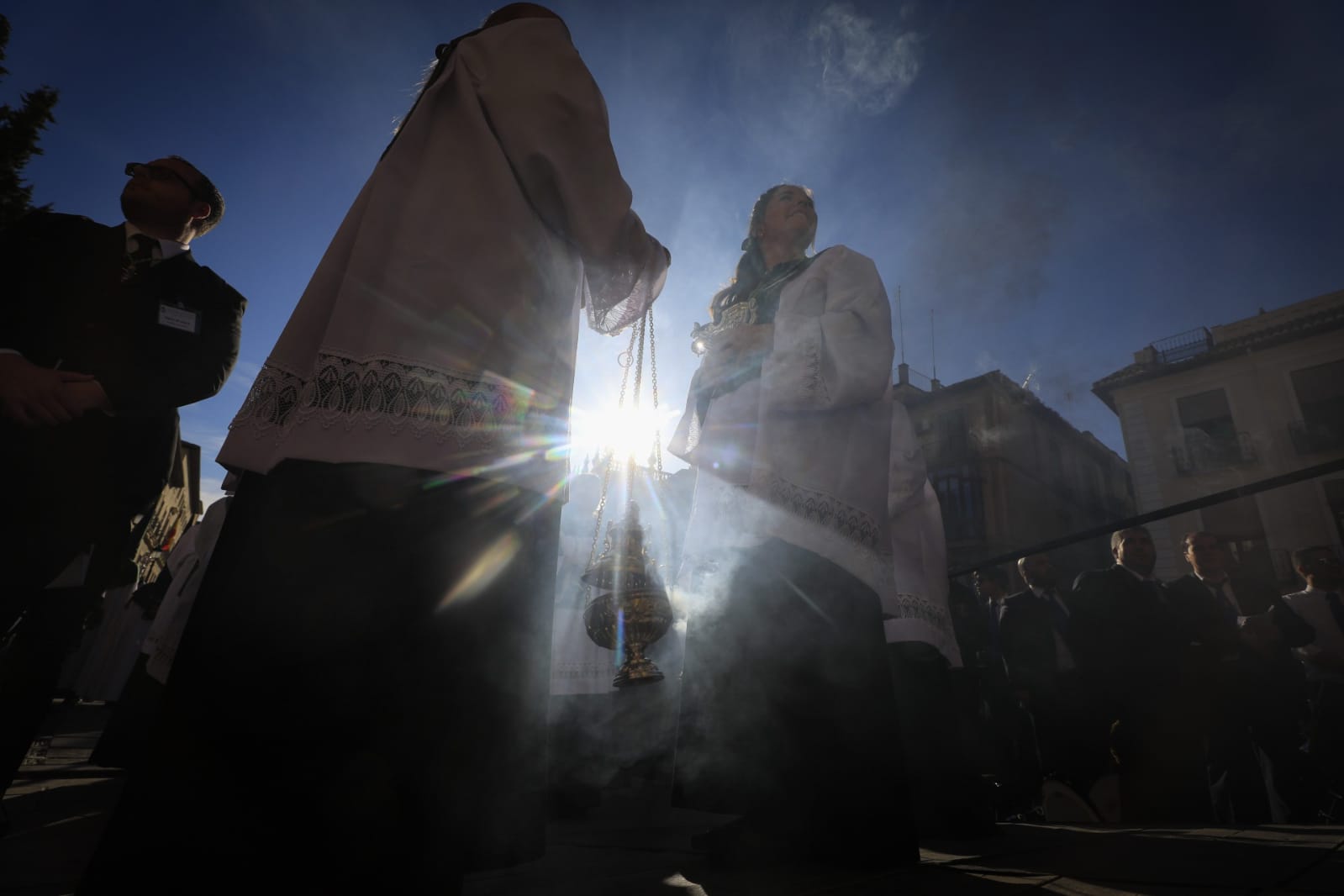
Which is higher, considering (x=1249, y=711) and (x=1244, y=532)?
(x=1244, y=532)

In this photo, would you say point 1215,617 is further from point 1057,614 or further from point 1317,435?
point 1317,435

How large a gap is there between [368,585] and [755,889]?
40.4 inches

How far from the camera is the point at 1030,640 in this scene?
14.8ft

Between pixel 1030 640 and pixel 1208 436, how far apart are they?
67.7ft

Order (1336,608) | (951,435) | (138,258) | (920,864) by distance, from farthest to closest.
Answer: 1. (951,435)
2. (1336,608)
3. (138,258)
4. (920,864)

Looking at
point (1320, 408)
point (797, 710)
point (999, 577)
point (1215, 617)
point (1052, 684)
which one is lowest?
point (797, 710)

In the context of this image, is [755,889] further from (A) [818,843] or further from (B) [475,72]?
(B) [475,72]

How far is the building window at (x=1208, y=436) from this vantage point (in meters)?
18.8

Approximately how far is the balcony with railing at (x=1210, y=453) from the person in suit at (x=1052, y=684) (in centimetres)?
1886

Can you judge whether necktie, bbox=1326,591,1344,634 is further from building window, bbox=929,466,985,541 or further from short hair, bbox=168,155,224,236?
building window, bbox=929,466,985,541

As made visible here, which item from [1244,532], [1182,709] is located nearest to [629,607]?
[1182,709]

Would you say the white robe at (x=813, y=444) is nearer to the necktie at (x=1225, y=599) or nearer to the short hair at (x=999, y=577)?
the necktie at (x=1225, y=599)

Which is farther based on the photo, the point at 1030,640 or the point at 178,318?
the point at 1030,640

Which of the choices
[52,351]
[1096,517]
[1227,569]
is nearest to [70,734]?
[52,351]
